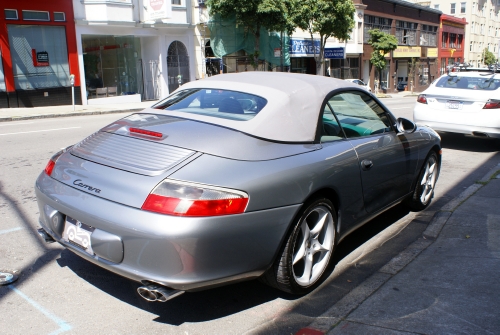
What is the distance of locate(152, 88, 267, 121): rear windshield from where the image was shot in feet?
13.0

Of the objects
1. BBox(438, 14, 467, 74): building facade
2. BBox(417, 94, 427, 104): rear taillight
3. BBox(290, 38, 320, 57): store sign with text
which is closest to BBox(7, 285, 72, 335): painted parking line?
BBox(417, 94, 427, 104): rear taillight

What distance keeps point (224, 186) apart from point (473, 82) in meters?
8.92

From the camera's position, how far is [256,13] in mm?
28031

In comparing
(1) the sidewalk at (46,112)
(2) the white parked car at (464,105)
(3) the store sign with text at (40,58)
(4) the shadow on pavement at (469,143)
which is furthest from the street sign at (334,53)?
(2) the white parked car at (464,105)

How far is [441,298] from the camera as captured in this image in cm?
356

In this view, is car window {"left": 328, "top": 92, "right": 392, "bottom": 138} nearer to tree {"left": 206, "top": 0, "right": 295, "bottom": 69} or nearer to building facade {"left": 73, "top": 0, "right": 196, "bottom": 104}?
building facade {"left": 73, "top": 0, "right": 196, "bottom": 104}

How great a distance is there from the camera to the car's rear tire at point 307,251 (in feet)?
11.3

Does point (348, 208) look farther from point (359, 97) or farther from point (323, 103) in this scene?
point (359, 97)

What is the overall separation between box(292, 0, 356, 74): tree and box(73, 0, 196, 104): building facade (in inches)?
302

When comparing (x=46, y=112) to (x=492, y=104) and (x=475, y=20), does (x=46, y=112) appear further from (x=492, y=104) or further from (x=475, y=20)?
(x=475, y=20)

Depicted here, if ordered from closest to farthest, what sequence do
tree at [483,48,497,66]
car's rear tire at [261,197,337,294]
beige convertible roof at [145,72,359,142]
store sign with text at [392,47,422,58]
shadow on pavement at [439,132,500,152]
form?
car's rear tire at [261,197,337,294] → beige convertible roof at [145,72,359,142] → shadow on pavement at [439,132,500,152] → store sign with text at [392,47,422,58] → tree at [483,48,497,66]

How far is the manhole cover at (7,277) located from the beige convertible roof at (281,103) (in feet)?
5.70

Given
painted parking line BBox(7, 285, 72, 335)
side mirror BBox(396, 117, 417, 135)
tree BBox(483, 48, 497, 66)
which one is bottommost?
painted parking line BBox(7, 285, 72, 335)

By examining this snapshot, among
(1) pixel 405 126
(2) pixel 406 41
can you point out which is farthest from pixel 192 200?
(2) pixel 406 41
